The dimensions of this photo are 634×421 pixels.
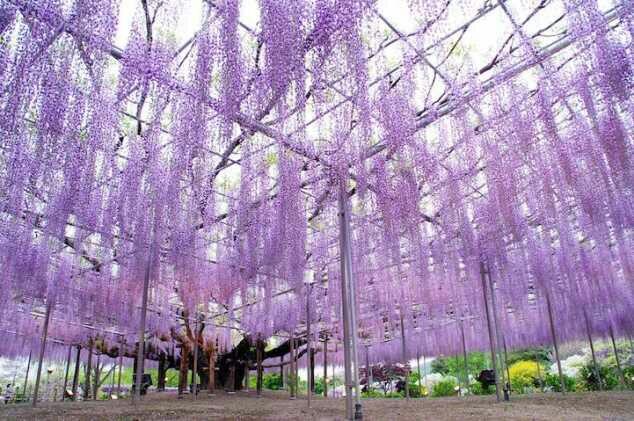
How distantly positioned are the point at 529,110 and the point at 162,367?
15.1 m

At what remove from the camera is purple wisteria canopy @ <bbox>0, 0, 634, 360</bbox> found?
4.70m

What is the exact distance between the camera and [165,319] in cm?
1446

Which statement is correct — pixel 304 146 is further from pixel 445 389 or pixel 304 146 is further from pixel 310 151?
pixel 445 389

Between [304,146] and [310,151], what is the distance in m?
0.23

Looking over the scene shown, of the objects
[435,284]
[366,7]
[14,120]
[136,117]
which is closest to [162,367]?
[435,284]

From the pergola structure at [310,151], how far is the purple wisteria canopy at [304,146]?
1.5 inches

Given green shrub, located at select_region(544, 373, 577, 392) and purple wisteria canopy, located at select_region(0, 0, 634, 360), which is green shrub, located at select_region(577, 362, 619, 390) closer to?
green shrub, located at select_region(544, 373, 577, 392)

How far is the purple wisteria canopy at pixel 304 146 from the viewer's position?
15.4 ft

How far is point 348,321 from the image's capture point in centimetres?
634

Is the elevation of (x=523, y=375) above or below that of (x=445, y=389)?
above

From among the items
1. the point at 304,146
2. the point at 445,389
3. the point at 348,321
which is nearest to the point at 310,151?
the point at 304,146

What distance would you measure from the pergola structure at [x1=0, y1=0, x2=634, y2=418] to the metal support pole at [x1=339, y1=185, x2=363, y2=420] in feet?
0.09

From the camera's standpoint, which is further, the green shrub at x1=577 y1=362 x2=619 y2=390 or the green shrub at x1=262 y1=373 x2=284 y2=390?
the green shrub at x1=262 y1=373 x2=284 y2=390

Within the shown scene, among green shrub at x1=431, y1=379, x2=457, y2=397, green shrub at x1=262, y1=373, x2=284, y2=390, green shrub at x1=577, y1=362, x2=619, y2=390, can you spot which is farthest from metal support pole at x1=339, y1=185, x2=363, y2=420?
green shrub at x1=262, y1=373, x2=284, y2=390
